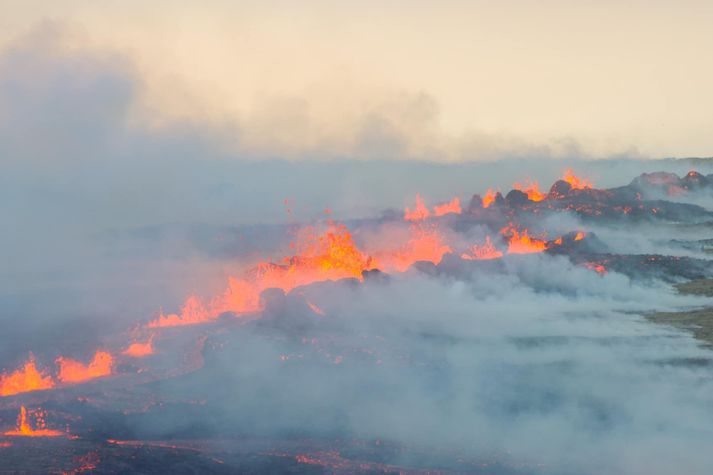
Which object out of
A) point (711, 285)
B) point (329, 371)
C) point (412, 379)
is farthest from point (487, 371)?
point (711, 285)

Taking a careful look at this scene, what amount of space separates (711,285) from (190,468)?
508ft

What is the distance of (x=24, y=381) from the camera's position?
3497 inches

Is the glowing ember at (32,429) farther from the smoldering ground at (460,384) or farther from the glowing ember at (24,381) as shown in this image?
the glowing ember at (24,381)

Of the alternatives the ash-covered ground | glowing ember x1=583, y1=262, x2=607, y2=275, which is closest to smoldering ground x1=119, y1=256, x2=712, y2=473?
the ash-covered ground

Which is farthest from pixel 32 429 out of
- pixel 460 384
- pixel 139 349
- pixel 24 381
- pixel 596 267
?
pixel 596 267

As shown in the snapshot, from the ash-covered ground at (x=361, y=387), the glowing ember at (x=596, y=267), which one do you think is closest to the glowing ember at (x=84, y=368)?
the ash-covered ground at (x=361, y=387)

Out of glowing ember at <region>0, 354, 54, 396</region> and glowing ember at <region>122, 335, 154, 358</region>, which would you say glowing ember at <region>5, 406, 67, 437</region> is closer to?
glowing ember at <region>0, 354, 54, 396</region>

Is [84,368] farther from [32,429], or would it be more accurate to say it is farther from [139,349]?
[32,429]

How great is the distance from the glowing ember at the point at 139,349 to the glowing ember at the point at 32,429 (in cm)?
2429

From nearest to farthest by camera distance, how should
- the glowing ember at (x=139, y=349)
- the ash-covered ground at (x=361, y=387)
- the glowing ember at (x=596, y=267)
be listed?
1. the ash-covered ground at (x=361, y=387)
2. the glowing ember at (x=139, y=349)
3. the glowing ember at (x=596, y=267)

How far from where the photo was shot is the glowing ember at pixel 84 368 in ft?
295

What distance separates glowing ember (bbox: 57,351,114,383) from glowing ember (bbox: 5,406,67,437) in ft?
40.9

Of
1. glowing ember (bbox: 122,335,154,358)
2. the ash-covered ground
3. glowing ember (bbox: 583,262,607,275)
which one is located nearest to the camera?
the ash-covered ground

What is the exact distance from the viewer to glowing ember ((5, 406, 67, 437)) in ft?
232
